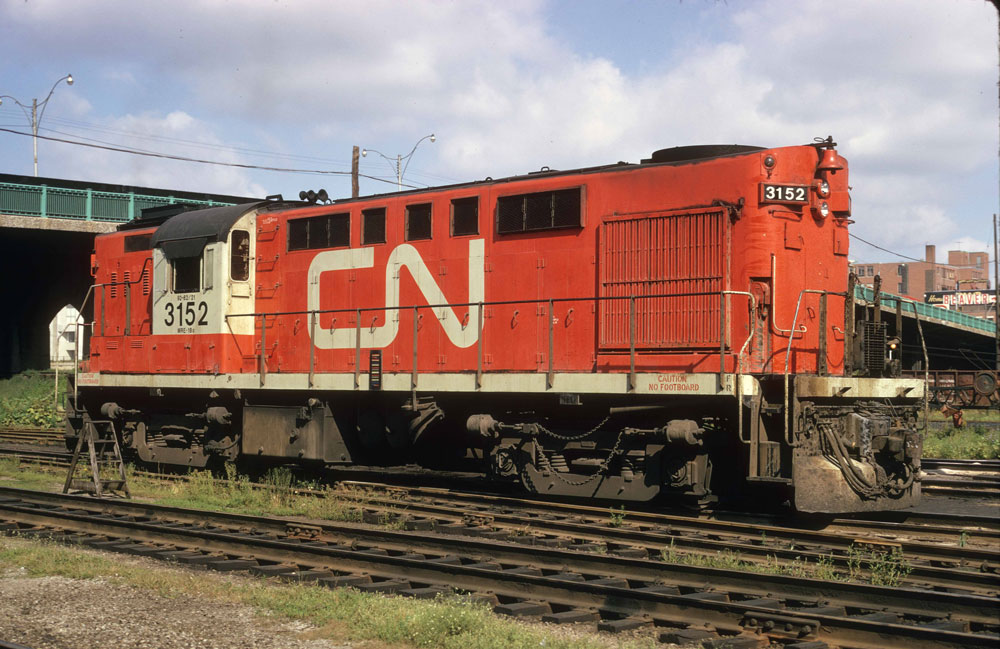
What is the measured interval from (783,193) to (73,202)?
24561 millimetres

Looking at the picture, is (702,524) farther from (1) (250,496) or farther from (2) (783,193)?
(1) (250,496)

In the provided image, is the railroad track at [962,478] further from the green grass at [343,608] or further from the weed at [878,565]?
the green grass at [343,608]

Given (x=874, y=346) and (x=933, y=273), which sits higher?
(x=933, y=273)

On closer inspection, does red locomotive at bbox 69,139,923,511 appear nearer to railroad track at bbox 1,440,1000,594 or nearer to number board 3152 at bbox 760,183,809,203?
number board 3152 at bbox 760,183,809,203

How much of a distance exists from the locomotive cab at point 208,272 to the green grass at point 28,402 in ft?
38.5

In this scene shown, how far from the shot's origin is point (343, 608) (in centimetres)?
669

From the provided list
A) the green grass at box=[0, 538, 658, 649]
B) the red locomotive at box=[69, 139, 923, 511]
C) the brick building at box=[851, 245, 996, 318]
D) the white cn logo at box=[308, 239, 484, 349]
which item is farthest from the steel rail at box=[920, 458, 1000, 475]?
the brick building at box=[851, 245, 996, 318]

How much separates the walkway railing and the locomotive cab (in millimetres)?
13750

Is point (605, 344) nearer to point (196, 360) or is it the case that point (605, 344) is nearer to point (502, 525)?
point (502, 525)

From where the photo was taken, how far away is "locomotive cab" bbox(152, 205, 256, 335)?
45.4 feet

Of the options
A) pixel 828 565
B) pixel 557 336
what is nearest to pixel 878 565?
pixel 828 565

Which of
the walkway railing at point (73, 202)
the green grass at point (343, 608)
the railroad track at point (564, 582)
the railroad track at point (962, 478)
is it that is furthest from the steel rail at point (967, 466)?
the walkway railing at point (73, 202)

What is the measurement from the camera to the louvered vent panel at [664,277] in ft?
33.9

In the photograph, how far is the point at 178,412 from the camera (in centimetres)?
1478
